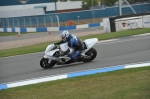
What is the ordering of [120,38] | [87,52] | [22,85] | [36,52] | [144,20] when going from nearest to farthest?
[22,85] < [87,52] < [36,52] < [120,38] < [144,20]

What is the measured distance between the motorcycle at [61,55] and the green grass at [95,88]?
3326 millimetres

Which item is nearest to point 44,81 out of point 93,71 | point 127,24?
point 93,71

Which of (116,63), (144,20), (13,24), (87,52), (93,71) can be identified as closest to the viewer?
(93,71)

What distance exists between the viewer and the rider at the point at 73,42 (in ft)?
44.9

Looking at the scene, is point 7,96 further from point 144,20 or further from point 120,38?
point 144,20

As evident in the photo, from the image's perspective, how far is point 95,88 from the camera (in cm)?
902

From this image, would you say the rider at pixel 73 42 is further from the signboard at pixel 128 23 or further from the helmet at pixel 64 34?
the signboard at pixel 128 23

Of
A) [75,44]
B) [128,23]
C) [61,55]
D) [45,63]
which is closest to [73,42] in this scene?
[75,44]

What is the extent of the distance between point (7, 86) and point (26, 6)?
50.5 meters

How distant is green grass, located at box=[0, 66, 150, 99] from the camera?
822cm

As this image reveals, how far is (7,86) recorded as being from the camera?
1071 centimetres

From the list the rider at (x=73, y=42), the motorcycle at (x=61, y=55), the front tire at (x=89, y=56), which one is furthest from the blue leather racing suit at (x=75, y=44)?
the front tire at (x=89, y=56)

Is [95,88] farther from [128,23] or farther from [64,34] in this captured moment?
[128,23]

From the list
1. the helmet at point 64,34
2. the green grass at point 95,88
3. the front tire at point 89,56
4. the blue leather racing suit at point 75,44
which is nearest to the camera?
the green grass at point 95,88
